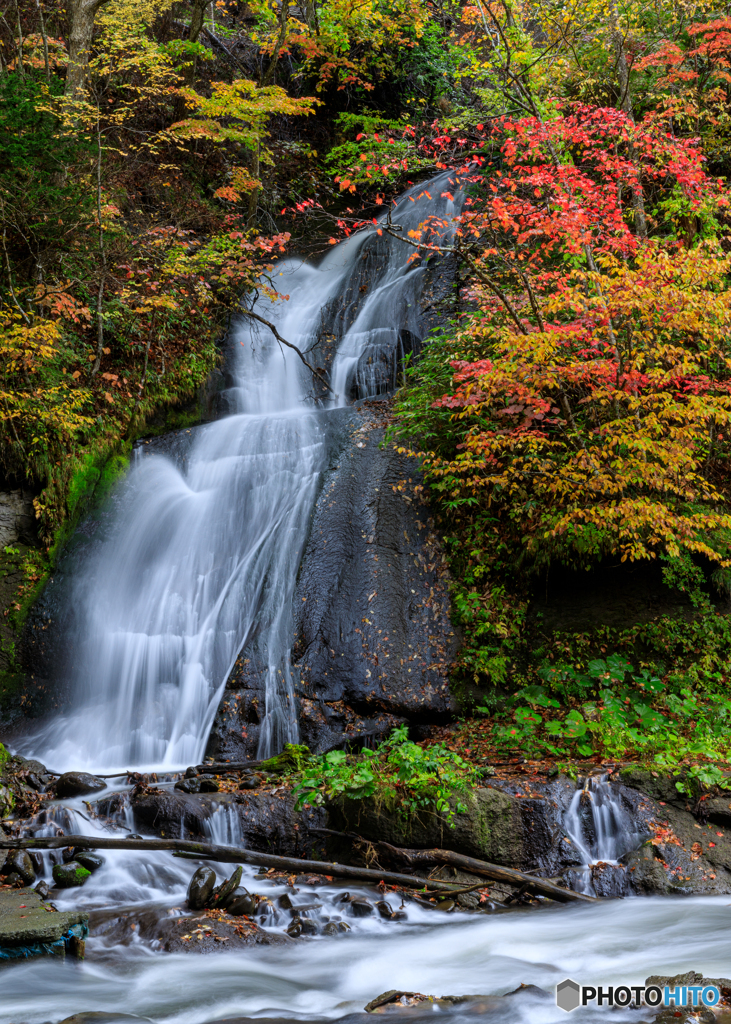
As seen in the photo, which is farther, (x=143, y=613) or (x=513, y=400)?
(x=143, y=613)

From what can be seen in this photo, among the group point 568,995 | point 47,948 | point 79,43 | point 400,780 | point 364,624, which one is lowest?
point 568,995

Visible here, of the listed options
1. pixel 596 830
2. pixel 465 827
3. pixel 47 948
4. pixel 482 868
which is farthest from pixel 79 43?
pixel 596 830

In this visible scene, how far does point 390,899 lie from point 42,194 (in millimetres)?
9108

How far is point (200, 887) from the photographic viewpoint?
4.69 m

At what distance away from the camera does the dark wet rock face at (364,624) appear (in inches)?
275

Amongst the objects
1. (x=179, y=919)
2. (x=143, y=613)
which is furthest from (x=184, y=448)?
(x=179, y=919)

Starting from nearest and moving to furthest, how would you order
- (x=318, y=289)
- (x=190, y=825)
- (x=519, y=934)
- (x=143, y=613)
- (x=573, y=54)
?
(x=519, y=934) < (x=190, y=825) < (x=143, y=613) < (x=573, y=54) < (x=318, y=289)

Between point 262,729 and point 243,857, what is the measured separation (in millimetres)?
2053

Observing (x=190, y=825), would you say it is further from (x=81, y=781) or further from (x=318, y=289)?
(x=318, y=289)

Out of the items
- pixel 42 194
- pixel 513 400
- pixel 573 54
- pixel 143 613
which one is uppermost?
pixel 573 54

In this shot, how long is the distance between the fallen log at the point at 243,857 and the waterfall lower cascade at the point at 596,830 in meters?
0.44

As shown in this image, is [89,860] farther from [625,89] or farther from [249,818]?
[625,89]

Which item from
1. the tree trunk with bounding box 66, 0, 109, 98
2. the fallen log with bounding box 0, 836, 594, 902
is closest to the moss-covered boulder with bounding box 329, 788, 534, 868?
the fallen log with bounding box 0, 836, 594, 902

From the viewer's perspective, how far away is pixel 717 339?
24.6 ft
